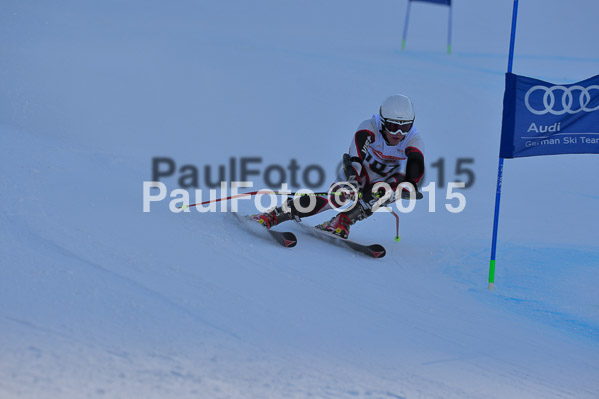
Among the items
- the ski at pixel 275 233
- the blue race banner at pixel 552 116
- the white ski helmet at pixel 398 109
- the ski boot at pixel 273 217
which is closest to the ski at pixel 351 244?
the ski boot at pixel 273 217

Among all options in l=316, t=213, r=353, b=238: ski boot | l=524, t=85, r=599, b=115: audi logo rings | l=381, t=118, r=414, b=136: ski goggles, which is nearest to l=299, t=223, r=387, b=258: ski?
l=316, t=213, r=353, b=238: ski boot

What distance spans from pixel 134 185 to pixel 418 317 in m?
2.97

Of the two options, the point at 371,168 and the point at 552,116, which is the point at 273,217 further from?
the point at 552,116

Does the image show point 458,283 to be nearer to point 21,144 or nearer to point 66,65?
point 21,144

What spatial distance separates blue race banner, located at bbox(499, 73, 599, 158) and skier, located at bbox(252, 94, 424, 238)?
76cm

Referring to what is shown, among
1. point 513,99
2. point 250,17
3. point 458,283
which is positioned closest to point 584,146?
point 513,99

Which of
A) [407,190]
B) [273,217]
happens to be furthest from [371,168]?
[273,217]

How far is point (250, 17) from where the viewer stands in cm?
2216

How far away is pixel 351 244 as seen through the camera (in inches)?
205

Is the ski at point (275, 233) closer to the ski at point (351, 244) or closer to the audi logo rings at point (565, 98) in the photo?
the ski at point (351, 244)

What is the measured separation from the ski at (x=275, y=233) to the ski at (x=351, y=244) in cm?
43

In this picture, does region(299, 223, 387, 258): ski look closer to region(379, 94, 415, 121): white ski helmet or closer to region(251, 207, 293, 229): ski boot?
region(251, 207, 293, 229): ski boot

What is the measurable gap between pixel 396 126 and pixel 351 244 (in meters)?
0.99

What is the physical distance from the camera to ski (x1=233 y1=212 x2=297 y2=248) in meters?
4.86
